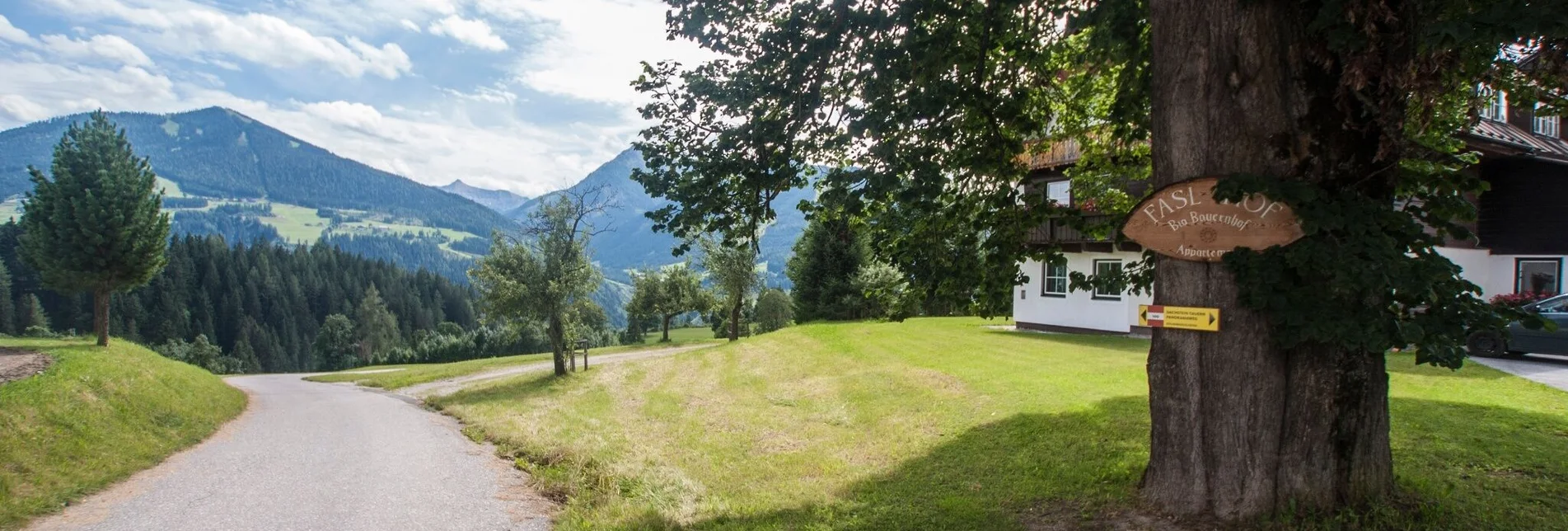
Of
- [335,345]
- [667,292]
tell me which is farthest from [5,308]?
[667,292]

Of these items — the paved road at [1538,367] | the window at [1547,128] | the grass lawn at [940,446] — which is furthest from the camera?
the window at [1547,128]

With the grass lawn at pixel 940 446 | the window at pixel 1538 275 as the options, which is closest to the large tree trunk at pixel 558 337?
the grass lawn at pixel 940 446

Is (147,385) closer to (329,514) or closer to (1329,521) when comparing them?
(329,514)

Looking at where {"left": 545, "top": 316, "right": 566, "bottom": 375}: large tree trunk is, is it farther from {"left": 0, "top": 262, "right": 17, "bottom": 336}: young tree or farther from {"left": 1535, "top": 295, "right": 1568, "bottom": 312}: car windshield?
{"left": 0, "top": 262, "right": 17, "bottom": 336}: young tree

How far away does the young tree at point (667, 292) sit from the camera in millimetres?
54531

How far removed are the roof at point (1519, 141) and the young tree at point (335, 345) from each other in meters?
115

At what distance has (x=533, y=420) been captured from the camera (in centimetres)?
1524

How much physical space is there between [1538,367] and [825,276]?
98.6ft

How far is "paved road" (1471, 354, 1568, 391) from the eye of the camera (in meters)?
12.9

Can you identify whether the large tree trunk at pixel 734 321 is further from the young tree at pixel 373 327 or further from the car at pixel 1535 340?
the young tree at pixel 373 327

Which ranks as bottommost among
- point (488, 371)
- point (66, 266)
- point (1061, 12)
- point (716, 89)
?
point (488, 371)

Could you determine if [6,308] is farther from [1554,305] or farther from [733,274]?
[1554,305]

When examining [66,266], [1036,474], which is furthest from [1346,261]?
[66,266]

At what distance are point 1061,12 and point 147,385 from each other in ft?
63.8
